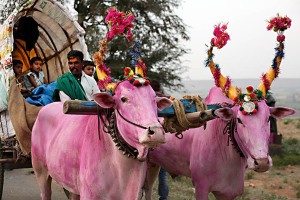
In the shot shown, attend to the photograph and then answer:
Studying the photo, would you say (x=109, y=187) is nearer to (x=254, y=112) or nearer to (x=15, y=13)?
(x=254, y=112)

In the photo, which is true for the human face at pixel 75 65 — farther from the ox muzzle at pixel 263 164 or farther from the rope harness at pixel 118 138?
the ox muzzle at pixel 263 164

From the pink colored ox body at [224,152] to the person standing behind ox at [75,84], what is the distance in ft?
4.05

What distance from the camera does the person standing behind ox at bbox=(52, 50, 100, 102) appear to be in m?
5.35

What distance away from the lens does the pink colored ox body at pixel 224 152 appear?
4.66 meters

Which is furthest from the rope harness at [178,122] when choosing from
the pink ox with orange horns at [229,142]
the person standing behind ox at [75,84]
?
the person standing behind ox at [75,84]

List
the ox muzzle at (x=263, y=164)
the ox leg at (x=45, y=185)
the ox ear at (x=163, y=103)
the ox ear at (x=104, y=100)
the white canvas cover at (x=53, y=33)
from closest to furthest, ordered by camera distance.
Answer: the ox ear at (x=104, y=100)
the ox ear at (x=163, y=103)
the ox muzzle at (x=263, y=164)
the ox leg at (x=45, y=185)
the white canvas cover at (x=53, y=33)

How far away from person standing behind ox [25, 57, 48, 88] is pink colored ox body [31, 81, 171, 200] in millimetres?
2170

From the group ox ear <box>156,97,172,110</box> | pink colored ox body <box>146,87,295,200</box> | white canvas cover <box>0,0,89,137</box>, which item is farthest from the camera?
white canvas cover <box>0,0,89,137</box>

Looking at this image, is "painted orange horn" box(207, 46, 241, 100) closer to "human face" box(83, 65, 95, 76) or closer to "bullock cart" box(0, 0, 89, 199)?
"human face" box(83, 65, 95, 76)

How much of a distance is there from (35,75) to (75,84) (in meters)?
1.90

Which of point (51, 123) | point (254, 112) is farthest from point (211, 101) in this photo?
point (51, 123)

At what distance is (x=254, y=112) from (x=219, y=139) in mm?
690

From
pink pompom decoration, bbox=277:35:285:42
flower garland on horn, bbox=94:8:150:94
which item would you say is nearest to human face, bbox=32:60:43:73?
flower garland on horn, bbox=94:8:150:94

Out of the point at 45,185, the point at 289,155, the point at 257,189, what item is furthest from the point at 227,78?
the point at 289,155
